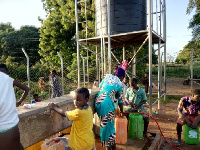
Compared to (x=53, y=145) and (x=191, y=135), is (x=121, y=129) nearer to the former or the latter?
(x=191, y=135)

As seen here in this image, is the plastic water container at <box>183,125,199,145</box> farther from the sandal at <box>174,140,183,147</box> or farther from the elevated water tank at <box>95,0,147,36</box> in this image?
the elevated water tank at <box>95,0,147,36</box>

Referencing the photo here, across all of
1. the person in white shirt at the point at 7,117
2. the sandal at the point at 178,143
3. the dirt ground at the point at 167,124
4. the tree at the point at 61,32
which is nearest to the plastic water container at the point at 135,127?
the dirt ground at the point at 167,124

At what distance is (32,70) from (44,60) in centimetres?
673

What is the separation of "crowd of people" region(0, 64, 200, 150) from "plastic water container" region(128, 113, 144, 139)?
320mm

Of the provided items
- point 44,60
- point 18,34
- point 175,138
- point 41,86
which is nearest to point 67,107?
point 175,138

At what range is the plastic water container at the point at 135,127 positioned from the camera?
13.7 feet

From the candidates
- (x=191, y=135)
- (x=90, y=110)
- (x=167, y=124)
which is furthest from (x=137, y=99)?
(x=90, y=110)

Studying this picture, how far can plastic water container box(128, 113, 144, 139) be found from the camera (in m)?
4.17

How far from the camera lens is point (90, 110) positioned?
7.98 ft

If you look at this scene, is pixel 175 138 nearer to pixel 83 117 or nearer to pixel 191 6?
pixel 83 117

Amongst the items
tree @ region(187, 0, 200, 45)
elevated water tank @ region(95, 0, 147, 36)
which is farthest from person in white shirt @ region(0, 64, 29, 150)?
tree @ region(187, 0, 200, 45)

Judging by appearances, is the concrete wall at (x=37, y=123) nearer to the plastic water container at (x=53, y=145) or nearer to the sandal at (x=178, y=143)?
the plastic water container at (x=53, y=145)

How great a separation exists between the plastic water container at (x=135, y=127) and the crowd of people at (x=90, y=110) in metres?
0.32

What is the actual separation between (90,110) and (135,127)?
82.9 inches
